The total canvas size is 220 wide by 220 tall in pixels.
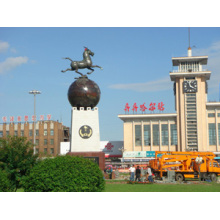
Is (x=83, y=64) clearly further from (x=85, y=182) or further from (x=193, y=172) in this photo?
(x=85, y=182)

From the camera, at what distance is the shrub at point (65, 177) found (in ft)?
39.8

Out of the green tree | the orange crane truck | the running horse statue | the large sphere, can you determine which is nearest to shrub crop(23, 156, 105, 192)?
the green tree

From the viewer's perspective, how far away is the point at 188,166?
2516 cm

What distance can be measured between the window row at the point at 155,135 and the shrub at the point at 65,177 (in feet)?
158

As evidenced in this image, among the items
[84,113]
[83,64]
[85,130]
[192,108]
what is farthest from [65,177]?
[192,108]

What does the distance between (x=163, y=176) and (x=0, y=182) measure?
14.3 m

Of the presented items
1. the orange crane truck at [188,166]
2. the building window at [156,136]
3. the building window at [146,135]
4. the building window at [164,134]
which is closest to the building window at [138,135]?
the building window at [146,135]

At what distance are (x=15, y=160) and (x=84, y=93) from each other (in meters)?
13.0

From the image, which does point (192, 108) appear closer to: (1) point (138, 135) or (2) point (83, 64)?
(1) point (138, 135)

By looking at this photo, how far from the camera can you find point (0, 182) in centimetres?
1403

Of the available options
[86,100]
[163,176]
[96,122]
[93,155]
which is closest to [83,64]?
[86,100]

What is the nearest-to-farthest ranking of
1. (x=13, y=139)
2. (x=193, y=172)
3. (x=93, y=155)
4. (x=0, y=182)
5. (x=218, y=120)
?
(x=0, y=182)
(x=13, y=139)
(x=193, y=172)
(x=93, y=155)
(x=218, y=120)

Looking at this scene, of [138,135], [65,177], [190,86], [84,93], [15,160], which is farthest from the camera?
[138,135]

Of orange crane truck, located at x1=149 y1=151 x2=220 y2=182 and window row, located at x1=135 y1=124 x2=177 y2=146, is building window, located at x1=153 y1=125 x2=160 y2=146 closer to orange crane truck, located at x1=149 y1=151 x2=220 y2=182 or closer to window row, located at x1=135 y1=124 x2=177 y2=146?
window row, located at x1=135 y1=124 x2=177 y2=146
